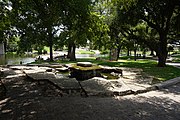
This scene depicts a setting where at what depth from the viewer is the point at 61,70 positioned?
1474cm

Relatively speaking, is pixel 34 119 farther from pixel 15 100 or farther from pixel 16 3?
pixel 16 3

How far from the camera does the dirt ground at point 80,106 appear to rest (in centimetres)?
580

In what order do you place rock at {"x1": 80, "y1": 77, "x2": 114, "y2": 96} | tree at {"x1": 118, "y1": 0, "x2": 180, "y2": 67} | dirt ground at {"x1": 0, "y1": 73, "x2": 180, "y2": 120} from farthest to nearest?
1. tree at {"x1": 118, "y1": 0, "x2": 180, "y2": 67}
2. rock at {"x1": 80, "y1": 77, "x2": 114, "y2": 96}
3. dirt ground at {"x1": 0, "y1": 73, "x2": 180, "y2": 120}

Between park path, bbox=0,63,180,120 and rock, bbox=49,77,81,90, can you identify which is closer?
park path, bbox=0,63,180,120

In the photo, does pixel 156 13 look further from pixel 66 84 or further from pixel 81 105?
pixel 81 105

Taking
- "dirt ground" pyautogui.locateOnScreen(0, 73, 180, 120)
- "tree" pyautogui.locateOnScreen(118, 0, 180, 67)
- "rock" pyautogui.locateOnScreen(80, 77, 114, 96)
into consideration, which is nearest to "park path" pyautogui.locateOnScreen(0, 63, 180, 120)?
"dirt ground" pyautogui.locateOnScreen(0, 73, 180, 120)

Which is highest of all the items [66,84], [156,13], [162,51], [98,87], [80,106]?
[156,13]

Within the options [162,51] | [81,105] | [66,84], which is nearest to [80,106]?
[81,105]

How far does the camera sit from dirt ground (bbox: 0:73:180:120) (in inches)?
228

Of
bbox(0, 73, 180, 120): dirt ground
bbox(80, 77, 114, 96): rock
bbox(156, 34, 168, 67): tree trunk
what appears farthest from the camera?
bbox(156, 34, 168, 67): tree trunk

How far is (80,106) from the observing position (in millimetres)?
6711

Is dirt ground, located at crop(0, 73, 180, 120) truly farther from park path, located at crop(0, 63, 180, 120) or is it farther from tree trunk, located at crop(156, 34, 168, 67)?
tree trunk, located at crop(156, 34, 168, 67)

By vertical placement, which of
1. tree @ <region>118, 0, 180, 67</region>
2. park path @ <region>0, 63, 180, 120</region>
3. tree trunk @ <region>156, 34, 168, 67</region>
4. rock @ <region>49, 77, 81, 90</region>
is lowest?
park path @ <region>0, 63, 180, 120</region>

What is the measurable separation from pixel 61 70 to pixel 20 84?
533 centimetres
